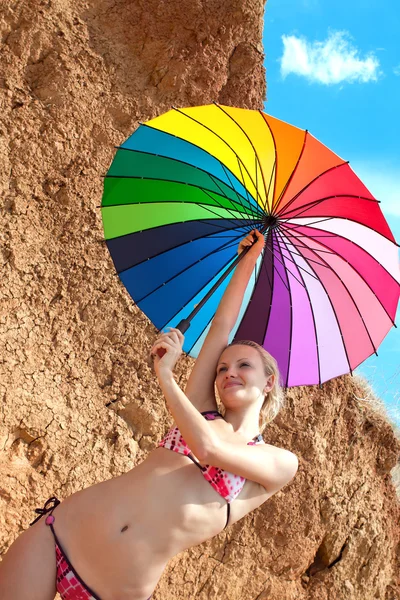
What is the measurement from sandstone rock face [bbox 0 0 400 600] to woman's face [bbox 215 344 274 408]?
1972 millimetres

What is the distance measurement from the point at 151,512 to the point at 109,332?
2627 millimetres

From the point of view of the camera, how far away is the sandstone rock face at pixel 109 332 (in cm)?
441

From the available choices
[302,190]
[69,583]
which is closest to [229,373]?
[302,190]

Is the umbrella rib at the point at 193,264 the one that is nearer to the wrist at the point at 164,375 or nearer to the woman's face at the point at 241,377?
the woman's face at the point at 241,377

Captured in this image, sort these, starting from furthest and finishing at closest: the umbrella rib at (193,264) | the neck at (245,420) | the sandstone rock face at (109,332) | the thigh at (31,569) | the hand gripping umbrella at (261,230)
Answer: the sandstone rock face at (109,332), the umbrella rib at (193,264), the hand gripping umbrella at (261,230), the neck at (245,420), the thigh at (31,569)

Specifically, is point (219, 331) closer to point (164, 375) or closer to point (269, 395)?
point (269, 395)

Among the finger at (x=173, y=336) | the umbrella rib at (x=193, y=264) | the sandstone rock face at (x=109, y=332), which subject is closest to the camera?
the finger at (x=173, y=336)

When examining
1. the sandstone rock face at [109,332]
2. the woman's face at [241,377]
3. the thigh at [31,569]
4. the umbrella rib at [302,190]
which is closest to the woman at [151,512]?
the thigh at [31,569]

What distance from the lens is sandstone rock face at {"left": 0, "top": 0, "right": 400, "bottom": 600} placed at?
4.41 metres

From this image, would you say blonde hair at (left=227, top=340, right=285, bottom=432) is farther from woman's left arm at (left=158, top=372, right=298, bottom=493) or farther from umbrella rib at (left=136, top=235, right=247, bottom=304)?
umbrella rib at (left=136, top=235, right=247, bottom=304)

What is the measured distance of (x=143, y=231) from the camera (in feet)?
10.4

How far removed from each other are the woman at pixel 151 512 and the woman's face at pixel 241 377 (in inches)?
6.0

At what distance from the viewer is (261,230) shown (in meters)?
3.14

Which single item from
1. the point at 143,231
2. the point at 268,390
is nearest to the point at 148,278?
the point at 143,231
